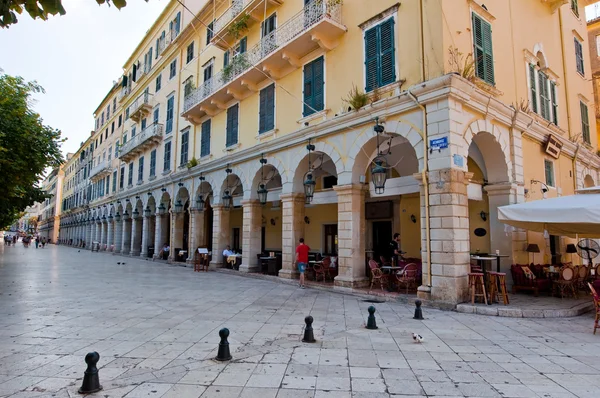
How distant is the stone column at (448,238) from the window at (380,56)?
11.1 feet

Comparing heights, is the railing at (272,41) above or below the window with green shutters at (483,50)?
above

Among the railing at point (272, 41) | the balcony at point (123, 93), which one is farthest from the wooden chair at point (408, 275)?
the balcony at point (123, 93)

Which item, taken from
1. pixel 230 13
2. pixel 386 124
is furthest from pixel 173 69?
pixel 386 124

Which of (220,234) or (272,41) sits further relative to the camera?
(220,234)

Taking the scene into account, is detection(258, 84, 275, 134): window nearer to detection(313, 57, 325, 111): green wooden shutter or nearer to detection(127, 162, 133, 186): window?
detection(313, 57, 325, 111): green wooden shutter

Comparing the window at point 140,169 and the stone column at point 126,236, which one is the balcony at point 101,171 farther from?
the window at point 140,169

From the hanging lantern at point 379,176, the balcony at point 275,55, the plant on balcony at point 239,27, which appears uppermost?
the plant on balcony at point 239,27

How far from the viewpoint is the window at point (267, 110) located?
15055 millimetres

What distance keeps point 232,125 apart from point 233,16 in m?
4.85

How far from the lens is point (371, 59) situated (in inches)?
437

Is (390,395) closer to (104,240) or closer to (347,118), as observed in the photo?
(347,118)

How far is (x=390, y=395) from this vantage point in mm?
3912

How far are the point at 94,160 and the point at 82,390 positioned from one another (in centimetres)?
4856

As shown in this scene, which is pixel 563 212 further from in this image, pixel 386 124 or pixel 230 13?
pixel 230 13
